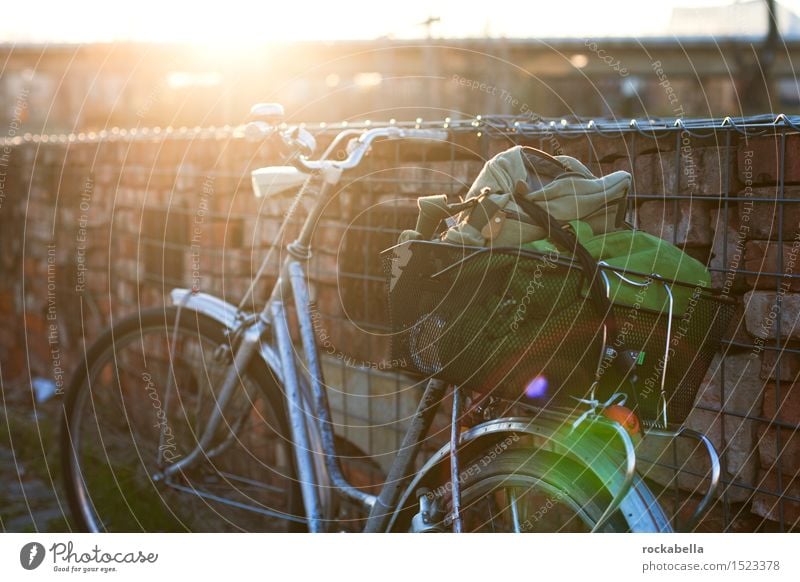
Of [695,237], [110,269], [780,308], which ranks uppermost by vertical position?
[110,269]

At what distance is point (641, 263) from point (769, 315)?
1.31ft

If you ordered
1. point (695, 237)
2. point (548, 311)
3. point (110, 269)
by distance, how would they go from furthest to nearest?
point (110, 269) → point (695, 237) → point (548, 311)

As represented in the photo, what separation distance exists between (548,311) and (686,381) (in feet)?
0.75

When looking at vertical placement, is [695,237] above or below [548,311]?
above

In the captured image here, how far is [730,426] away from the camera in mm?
1479

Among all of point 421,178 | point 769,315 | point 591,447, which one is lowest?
point 591,447

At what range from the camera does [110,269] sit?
295 centimetres

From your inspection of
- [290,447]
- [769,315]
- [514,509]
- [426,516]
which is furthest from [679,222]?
[290,447]

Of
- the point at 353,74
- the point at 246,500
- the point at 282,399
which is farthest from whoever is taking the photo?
the point at 353,74

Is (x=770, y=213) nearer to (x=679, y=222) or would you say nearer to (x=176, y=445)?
(x=679, y=222)

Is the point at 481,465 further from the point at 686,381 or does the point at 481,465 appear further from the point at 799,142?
the point at 799,142

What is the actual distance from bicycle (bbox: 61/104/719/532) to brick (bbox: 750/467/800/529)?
276mm
